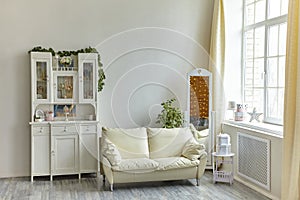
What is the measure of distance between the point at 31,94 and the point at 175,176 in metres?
2.52

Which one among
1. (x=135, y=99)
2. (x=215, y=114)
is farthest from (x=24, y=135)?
(x=215, y=114)

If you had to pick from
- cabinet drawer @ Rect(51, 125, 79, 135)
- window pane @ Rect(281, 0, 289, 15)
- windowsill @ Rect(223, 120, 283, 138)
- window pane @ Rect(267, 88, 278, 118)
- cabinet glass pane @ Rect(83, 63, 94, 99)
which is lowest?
cabinet drawer @ Rect(51, 125, 79, 135)

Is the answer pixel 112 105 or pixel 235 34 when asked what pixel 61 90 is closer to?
pixel 112 105

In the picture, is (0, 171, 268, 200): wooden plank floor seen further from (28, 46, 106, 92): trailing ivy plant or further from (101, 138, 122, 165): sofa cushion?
(28, 46, 106, 92): trailing ivy plant

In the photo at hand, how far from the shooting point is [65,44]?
20.4ft

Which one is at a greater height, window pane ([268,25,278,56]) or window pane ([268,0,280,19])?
window pane ([268,0,280,19])

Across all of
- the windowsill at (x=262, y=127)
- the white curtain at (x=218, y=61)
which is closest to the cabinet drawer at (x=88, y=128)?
the white curtain at (x=218, y=61)

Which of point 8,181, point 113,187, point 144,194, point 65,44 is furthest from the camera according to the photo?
point 65,44

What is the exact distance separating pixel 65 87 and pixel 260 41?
3116 mm

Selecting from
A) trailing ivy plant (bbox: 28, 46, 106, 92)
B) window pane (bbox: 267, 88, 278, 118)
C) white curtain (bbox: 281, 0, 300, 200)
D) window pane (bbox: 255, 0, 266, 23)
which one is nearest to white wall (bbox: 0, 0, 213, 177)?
trailing ivy plant (bbox: 28, 46, 106, 92)

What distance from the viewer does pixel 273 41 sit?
18.2ft

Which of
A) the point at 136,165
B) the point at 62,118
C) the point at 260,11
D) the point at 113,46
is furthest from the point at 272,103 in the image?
the point at 62,118

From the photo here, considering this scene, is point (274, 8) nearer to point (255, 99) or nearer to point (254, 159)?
point (255, 99)

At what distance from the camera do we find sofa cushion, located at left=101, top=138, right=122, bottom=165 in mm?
5211
